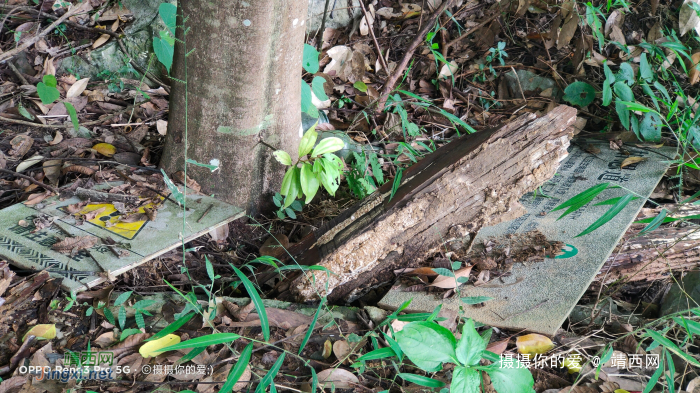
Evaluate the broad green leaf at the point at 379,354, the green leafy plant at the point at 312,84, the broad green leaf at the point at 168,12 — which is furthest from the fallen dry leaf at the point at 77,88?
the broad green leaf at the point at 379,354

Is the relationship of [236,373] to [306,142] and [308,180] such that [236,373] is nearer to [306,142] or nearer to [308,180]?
[308,180]

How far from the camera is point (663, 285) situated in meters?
2.28

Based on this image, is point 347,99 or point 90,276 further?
point 347,99

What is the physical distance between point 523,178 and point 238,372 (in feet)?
4.17

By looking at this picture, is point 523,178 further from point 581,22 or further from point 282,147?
point 581,22

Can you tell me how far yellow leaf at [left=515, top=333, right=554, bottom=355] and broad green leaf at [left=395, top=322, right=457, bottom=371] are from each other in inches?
20.0

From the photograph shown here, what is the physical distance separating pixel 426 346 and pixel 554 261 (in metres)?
1.02

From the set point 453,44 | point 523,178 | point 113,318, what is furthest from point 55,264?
point 453,44

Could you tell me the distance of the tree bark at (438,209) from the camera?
6.34ft

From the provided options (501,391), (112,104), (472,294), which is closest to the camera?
(501,391)

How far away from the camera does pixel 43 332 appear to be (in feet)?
5.19

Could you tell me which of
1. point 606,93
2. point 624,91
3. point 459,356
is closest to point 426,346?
point 459,356

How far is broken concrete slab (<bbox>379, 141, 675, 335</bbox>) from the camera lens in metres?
1.82

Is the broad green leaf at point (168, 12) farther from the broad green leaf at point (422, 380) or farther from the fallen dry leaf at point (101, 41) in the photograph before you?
the broad green leaf at point (422, 380)
